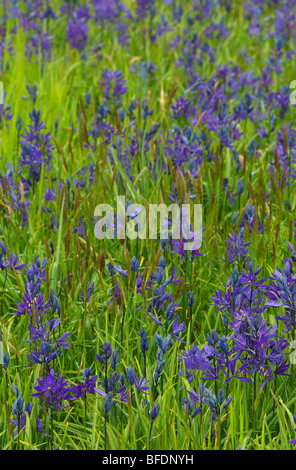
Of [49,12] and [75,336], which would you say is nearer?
[75,336]

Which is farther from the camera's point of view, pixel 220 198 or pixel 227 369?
pixel 220 198

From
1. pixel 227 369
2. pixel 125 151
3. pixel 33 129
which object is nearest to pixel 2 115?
pixel 33 129

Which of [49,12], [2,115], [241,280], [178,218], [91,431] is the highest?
[49,12]

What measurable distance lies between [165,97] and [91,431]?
3.23 metres


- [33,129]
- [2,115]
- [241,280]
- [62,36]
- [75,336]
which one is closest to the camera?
[241,280]

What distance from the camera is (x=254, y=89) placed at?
4680 mm

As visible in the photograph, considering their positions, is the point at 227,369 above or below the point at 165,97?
below

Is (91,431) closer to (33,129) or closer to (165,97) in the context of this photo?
(33,129)

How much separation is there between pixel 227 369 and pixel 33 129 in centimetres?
214

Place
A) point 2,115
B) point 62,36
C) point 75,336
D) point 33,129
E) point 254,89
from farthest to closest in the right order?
point 62,36, point 254,89, point 2,115, point 33,129, point 75,336

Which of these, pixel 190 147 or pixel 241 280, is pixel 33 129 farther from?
pixel 241 280

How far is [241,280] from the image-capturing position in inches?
89.1

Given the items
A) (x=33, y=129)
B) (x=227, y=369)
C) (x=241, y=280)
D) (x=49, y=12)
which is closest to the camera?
(x=227, y=369)

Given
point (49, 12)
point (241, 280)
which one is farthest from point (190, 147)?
point (49, 12)
